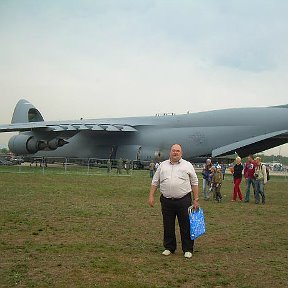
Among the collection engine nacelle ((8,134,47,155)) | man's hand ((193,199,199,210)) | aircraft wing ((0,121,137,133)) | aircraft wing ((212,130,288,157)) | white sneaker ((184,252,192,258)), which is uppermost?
aircraft wing ((0,121,137,133))

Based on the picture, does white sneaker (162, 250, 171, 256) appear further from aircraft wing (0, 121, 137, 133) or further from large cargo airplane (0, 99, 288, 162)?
aircraft wing (0, 121, 137, 133)

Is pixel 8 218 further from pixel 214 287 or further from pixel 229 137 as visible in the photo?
pixel 229 137

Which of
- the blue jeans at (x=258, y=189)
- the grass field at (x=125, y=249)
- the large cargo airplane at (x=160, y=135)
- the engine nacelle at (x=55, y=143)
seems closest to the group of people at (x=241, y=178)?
the blue jeans at (x=258, y=189)

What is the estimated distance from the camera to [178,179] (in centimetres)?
693

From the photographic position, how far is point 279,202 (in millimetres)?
15352

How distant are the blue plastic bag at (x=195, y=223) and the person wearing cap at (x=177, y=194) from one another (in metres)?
0.08

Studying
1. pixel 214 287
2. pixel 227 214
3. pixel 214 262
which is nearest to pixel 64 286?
pixel 214 287

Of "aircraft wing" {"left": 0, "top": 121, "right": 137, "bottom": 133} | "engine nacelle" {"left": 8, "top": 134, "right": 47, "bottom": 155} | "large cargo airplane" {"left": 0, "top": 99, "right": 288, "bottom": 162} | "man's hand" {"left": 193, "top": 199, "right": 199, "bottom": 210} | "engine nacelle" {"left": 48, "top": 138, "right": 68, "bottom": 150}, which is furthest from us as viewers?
"engine nacelle" {"left": 48, "top": 138, "right": 68, "bottom": 150}

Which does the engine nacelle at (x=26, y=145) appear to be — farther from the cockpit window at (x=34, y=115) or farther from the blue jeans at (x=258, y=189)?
the blue jeans at (x=258, y=189)

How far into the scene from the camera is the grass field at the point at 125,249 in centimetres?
541

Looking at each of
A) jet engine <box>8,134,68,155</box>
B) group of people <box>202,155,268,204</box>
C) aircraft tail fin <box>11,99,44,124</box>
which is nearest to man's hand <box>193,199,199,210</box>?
group of people <box>202,155,268,204</box>

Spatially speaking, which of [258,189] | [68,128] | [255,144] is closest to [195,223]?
[258,189]

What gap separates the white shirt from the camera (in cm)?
693

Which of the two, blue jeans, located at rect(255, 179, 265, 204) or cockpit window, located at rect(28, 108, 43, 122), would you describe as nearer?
blue jeans, located at rect(255, 179, 265, 204)
